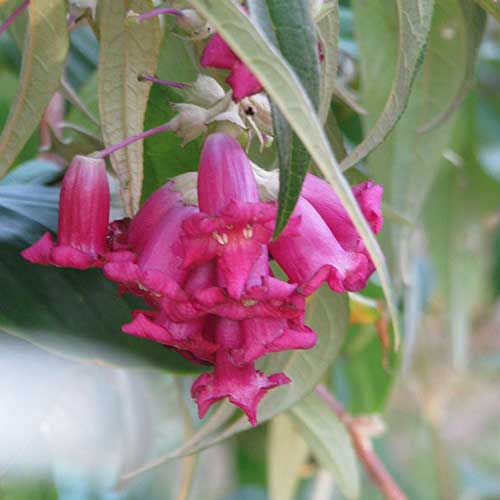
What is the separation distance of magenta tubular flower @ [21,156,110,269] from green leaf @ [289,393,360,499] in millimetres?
407

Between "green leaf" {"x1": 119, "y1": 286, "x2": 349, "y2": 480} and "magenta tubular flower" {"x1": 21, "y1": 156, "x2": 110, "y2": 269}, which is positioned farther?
"green leaf" {"x1": 119, "y1": 286, "x2": 349, "y2": 480}

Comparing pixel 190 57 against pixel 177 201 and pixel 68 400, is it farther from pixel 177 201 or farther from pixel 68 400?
pixel 68 400

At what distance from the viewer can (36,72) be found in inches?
17.5

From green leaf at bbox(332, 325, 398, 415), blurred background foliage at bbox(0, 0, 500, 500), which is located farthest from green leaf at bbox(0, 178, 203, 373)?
green leaf at bbox(332, 325, 398, 415)

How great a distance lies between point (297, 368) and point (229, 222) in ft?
0.86

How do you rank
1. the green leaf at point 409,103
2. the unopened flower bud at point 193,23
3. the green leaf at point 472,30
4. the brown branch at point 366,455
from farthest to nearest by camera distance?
the brown branch at point 366,455 < the green leaf at point 409,103 < the green leaf at point 472,30 < the unopened flower bud at point 193,23

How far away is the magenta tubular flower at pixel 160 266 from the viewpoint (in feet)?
1.33

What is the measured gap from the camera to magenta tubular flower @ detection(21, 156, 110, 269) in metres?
0.45

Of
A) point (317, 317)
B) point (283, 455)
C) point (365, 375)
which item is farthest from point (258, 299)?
point (365, 375)

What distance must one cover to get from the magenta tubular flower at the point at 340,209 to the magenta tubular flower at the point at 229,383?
73mm

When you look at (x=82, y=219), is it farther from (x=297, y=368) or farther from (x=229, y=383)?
(x=297, y=368)

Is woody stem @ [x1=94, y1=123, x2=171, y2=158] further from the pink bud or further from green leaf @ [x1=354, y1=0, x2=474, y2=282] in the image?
green leaf @ [x1=354, y1=0, x2=474, y2=282]

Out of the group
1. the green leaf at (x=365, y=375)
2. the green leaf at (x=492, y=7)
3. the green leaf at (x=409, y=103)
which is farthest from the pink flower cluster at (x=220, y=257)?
the green leaf at (x=365, y=375)

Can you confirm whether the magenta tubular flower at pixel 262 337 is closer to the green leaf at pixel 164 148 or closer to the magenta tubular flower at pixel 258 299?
the magenta tubular flower at pixel 258 299
